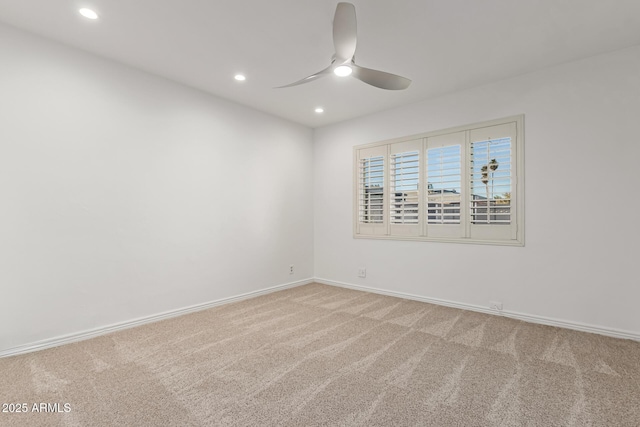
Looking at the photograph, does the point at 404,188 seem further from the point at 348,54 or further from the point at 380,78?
the point at 348,54

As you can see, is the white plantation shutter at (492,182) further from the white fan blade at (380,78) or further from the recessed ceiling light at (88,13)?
the recessed ceiling light at (88,13)

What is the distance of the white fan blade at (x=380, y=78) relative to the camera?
222cm

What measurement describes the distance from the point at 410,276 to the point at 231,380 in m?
2.72

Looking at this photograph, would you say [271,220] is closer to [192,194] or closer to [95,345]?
[192,194]

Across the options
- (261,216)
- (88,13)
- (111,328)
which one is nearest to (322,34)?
(88,13)

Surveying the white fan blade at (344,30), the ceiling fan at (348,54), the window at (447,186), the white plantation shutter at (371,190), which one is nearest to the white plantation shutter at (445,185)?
the window at (447,186)

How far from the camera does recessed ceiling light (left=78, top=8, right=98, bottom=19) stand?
2.21m

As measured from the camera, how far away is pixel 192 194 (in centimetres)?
351

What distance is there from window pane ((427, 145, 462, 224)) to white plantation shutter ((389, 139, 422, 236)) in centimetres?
17

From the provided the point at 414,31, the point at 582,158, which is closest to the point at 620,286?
the point at 582,158

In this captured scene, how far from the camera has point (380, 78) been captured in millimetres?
2309

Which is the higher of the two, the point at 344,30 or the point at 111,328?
the point at 344,30

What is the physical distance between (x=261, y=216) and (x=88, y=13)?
Answer: 272 cm

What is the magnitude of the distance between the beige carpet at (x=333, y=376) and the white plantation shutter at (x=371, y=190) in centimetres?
159
